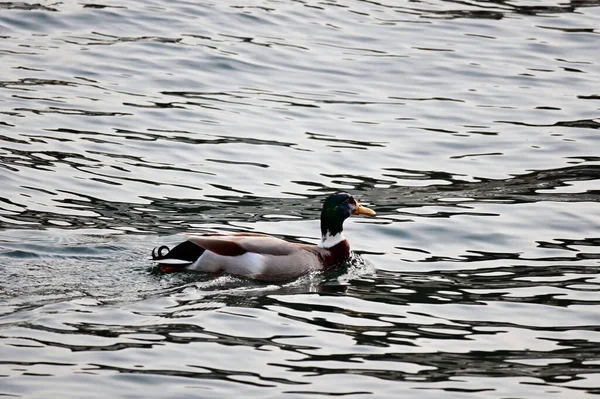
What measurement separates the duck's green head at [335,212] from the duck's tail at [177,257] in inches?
59.5

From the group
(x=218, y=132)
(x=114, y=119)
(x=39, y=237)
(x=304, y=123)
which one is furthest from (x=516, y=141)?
(x=39, y=237)

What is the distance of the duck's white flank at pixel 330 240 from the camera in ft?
39.9

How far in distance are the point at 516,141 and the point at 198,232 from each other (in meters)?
5.53

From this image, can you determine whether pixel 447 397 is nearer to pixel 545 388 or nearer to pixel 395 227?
pixel 545 388

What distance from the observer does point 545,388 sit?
330 inches

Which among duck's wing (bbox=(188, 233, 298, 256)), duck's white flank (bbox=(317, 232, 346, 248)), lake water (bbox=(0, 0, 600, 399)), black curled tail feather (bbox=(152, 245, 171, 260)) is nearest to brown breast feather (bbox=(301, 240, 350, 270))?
duck's white flank (bbox=(317, 232, 346, 248))

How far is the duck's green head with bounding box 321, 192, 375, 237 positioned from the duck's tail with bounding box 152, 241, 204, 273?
59.5 inches

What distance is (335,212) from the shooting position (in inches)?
483

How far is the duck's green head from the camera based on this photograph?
12.2 meters

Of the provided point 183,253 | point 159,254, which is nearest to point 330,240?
point 183,253

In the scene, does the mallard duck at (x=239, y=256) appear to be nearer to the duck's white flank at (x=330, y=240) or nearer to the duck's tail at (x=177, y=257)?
the duck's tail at (x=177, y=257)

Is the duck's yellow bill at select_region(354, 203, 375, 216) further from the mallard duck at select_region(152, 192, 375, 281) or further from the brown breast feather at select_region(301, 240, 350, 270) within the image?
the mallard duck at select_region(152, 192, 375, 281)

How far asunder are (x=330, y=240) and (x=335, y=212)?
1.01 feet

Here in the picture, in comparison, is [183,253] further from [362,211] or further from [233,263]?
[362,211]
